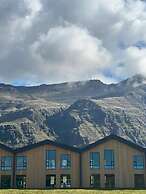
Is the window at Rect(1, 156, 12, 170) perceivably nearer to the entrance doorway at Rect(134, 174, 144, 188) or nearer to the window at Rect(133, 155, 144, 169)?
the window at Rect(133, 155, 144, 169)

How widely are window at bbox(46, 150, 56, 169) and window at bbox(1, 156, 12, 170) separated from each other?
19.1 feet

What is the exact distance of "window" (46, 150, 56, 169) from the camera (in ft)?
210

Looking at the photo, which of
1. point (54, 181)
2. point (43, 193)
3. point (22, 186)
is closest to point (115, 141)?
point (54, 181)

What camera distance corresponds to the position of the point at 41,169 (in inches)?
2500

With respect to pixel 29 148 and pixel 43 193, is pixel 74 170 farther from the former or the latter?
pixel 43 193

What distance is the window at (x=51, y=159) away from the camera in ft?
210

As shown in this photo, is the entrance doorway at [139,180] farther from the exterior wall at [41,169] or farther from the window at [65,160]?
the window at [65,160]

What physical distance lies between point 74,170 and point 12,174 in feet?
31.2

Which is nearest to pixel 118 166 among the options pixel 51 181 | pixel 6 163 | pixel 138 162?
pixel 138 162

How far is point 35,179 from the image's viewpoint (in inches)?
2486

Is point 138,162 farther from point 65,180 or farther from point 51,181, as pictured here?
point 51,181

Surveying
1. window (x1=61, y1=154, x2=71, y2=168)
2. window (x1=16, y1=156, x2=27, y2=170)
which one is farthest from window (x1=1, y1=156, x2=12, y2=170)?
window (x1=61, y1=154, x2=71, y2=168)

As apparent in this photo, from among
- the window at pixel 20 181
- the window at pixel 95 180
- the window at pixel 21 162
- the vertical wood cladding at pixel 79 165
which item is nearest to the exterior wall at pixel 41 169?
the vertical wood cladding at pixel 79 165

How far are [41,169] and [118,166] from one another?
1158cm
